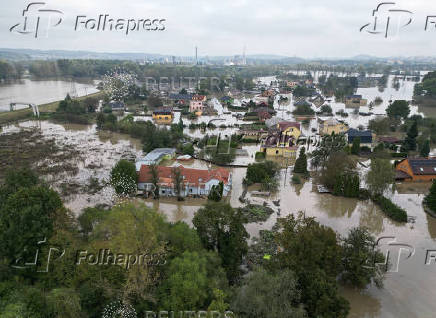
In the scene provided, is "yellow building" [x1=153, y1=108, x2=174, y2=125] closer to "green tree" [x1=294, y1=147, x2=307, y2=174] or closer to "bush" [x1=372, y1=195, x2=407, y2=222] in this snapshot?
"green tree" [x1=294, y1=147, x2=307, y2=174]

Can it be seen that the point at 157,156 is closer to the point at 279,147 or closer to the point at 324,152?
the point at 279,147

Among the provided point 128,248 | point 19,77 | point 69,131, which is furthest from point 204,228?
point 19,77

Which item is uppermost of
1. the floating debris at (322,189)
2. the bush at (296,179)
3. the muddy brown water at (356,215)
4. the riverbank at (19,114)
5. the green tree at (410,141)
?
the green tree at (410,141)

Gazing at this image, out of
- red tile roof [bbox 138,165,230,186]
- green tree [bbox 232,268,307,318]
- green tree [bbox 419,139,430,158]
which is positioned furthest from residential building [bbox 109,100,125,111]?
green tree [bbox 232,268,307,318]

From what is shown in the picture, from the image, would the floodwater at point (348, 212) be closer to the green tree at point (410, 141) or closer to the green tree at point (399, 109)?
the green tree at point (410, 141)

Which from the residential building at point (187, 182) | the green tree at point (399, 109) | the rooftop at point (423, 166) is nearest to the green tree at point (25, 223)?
the residential building at point (187, 182)

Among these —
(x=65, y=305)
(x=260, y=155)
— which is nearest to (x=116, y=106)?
(x=260, y=155)

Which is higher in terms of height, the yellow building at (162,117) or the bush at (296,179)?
the yellow building at (162,117)
